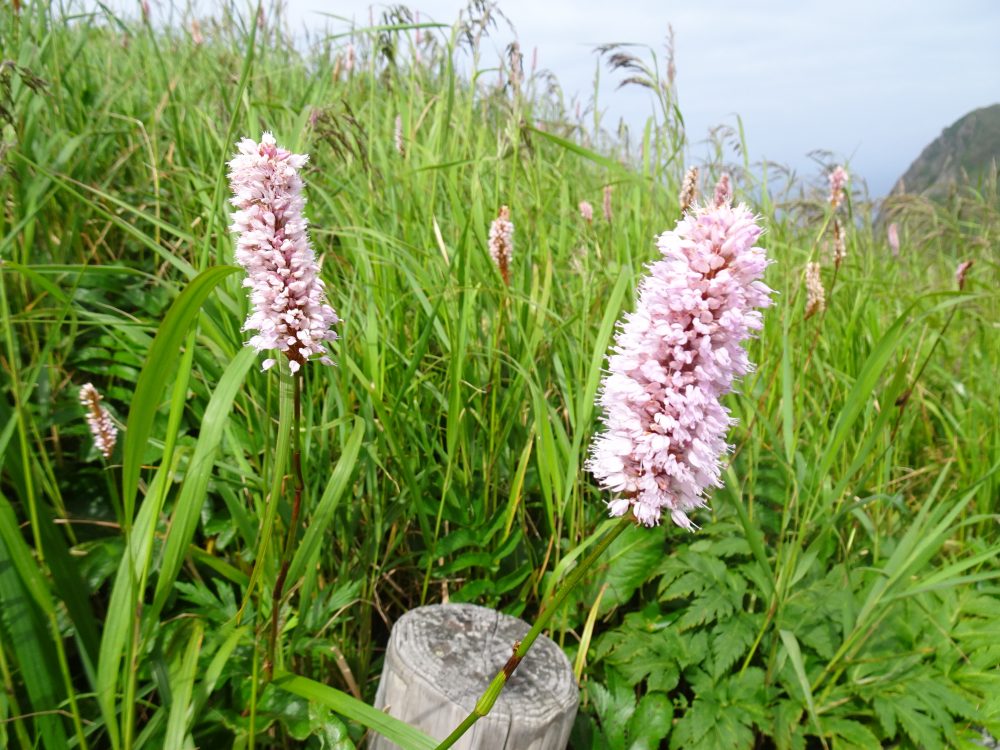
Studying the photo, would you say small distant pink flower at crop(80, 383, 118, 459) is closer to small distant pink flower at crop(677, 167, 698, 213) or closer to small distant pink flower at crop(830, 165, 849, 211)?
small distant pink flower at crop(677, 167, 698, 213)

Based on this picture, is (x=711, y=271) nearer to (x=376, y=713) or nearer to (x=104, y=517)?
(x=376, y=713)

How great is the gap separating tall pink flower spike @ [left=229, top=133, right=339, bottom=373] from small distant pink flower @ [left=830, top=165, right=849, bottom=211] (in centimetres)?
217

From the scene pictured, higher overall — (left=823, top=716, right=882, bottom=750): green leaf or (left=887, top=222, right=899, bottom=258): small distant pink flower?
(left=887, top=222, right=899, bottom=258): small distant pink flower

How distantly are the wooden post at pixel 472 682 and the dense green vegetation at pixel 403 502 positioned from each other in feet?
0.60

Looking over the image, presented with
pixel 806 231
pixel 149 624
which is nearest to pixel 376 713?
pixel 149 624

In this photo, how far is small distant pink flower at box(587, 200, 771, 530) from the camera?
3.14ft

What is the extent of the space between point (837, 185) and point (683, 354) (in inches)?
86.6

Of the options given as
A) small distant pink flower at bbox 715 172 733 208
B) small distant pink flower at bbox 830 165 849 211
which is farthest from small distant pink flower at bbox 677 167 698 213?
small distant pink flower at bbox 830 165 849 211

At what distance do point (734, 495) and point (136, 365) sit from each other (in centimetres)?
196

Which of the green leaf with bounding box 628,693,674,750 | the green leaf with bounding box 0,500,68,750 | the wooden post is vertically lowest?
the green leaf with bounding box 628,693,674,750

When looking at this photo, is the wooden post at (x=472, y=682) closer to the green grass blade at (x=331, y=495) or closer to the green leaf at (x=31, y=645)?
the green grass blade at (x=331, y=495)

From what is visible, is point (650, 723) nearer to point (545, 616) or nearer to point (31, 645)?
point (545, 616)

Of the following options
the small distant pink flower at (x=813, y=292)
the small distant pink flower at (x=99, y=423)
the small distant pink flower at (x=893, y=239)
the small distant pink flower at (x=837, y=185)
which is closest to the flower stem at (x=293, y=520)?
the small distant pink flower at (x=99, y=423)

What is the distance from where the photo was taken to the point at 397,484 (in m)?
2.12
